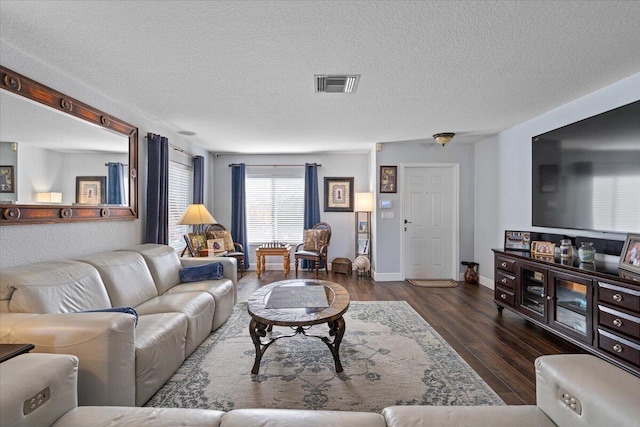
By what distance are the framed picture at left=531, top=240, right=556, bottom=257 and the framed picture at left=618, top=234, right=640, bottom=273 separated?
24.6 inches

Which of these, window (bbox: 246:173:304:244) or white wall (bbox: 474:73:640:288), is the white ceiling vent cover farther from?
window (bbox: 246:173:304:244)

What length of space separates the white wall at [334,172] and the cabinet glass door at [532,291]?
3237 mm

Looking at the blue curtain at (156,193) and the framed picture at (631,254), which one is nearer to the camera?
the framed picture at (631,254)

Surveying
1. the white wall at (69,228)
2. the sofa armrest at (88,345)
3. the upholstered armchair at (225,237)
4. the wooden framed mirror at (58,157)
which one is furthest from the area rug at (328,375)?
the upholstered armchair at (225,237)

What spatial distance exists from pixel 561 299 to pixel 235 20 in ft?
11.7

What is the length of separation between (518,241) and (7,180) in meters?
5.09

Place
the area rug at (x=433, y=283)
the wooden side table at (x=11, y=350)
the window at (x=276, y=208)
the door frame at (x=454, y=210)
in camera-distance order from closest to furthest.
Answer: the wooden side table at (x=11, y=350) → the area rug at (x=433, y=283) → the door frame at (x=454, y=210) → the window at (x=276, y=208)

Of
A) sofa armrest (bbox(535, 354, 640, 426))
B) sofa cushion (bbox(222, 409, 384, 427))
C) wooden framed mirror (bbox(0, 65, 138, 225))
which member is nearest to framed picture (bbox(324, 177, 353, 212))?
wooden framed mirror (bbox(0, 65, 138, 225))

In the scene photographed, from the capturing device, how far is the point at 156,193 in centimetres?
359

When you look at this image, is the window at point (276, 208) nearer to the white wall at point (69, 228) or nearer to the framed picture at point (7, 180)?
the white wall at point (69, 228)

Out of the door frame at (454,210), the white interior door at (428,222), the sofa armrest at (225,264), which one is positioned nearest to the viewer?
the sofa armrest at (225,264)

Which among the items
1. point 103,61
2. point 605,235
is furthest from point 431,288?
point 103,61

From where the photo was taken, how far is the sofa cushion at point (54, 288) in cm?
179

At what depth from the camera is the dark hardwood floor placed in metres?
2.19
